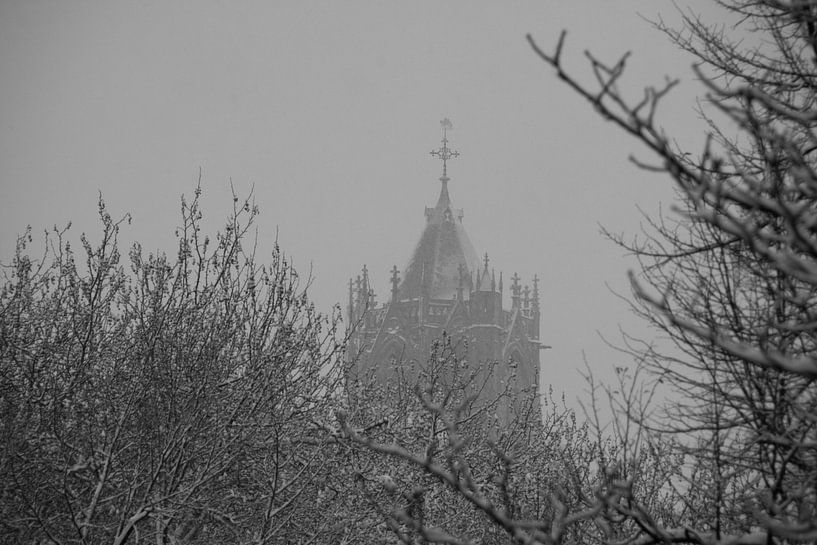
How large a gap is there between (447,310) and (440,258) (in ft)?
11.5

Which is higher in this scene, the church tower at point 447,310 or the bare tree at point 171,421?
the church tower at point 447,310

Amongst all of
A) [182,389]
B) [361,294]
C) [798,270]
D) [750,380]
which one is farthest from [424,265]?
[798,270]

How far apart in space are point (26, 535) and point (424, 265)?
40.4 metres

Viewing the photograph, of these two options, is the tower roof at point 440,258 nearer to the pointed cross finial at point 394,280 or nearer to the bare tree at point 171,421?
the pointed cross finial at point 394,280

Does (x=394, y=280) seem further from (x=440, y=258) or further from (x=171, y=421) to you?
(x=171, y=421)

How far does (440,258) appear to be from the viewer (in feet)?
167

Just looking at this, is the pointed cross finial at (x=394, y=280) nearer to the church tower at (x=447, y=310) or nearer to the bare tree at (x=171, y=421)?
the church tower at (x=447, y=310)

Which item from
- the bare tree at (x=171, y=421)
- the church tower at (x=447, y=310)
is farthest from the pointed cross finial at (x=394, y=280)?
the bare tree at (x=171, y=421)

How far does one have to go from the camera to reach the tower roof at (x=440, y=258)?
49.9 m

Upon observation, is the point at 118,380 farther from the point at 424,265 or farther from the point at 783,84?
the point at 424,265

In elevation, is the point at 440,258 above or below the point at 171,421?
above

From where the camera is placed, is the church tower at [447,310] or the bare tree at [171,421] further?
the church tower at [447,310]

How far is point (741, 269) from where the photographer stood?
24.9 feet

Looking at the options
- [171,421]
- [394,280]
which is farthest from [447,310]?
[171,421]
